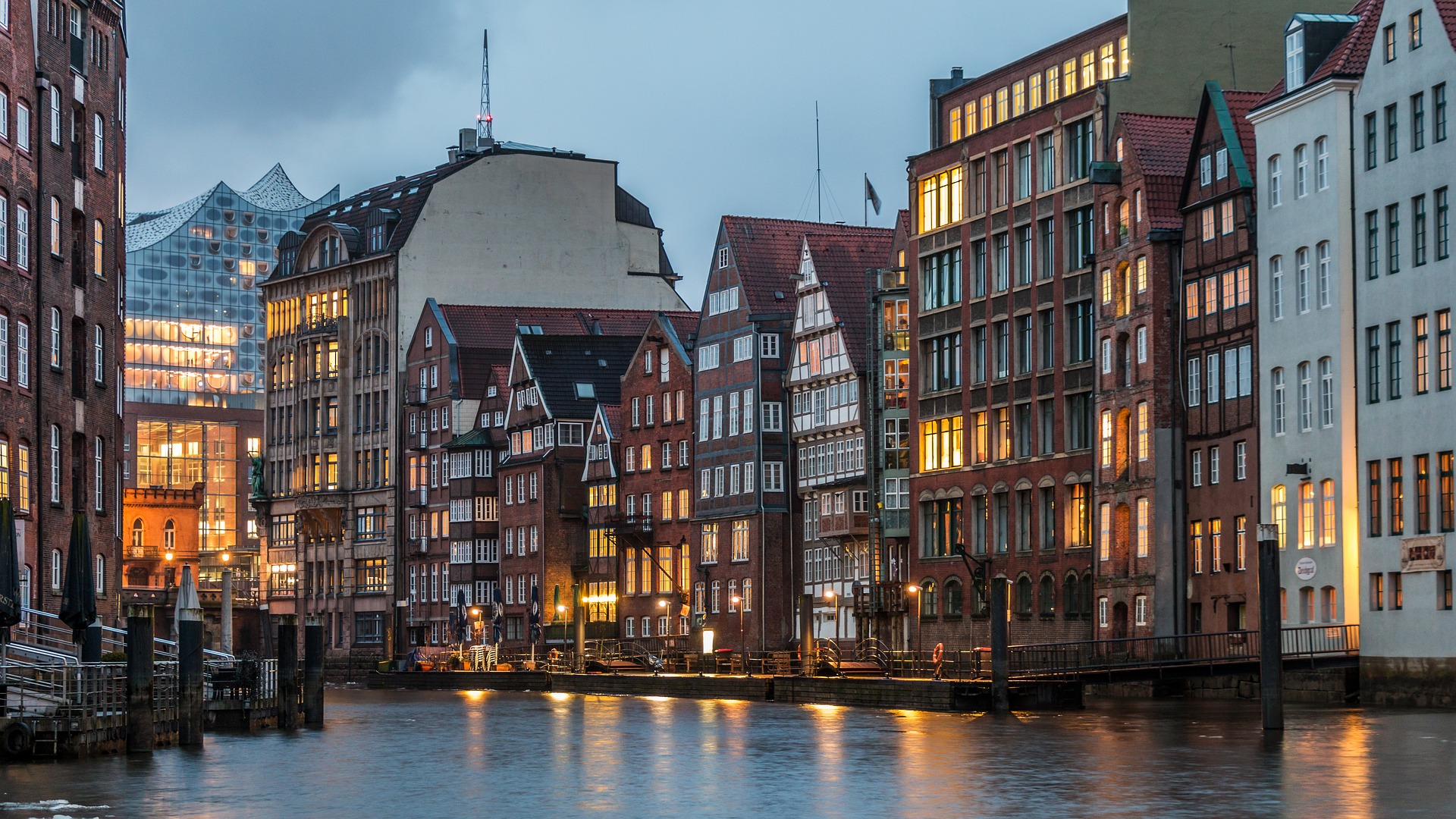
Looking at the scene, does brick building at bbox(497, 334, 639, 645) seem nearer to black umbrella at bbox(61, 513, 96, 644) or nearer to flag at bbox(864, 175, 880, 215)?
flag at bbox(864, 175, 880, 215)

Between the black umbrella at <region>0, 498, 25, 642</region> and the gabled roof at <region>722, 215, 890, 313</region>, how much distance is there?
259ft

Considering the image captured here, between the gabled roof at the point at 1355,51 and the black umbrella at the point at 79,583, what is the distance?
42675 millimetres

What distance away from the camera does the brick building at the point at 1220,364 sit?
8531 cm

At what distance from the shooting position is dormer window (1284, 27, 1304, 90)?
8131 cm

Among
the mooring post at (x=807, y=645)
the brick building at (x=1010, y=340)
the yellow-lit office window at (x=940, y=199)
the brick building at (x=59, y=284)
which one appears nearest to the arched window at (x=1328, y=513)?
the brick building at (x=1010, y=340)

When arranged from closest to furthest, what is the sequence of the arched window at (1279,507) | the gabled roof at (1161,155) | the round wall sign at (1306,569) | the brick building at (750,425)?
the round wall sign at (1306,569), the arched window at (1279,507), the gabled roof at (1161,155), the brick building at (750,425)

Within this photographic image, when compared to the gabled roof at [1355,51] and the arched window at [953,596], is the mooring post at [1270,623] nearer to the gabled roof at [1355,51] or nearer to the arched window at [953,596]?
the gabled roof at [1355,51]

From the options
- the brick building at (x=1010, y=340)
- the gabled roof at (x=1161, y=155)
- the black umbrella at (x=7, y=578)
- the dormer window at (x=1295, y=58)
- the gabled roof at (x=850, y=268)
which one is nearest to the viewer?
the black umbrella at (x=7, y=578)

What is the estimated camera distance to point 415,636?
166 m

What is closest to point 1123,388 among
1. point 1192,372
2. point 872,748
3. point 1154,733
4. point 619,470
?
point 1192,372

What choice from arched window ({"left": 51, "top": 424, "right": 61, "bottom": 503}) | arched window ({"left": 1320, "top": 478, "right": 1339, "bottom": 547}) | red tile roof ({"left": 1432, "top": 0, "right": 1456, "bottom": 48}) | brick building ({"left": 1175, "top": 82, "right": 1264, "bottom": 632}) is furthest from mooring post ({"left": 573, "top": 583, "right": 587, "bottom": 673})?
red tile roof ({"left": 1432, "top": 0, "right": 1456, "bottom": 48})

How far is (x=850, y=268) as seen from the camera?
4759 inches

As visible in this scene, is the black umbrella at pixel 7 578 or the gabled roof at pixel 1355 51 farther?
the gabled roof at pixel 1355 51

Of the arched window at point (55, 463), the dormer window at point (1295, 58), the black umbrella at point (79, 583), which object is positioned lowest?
the black umbrella at point (79, 583)
